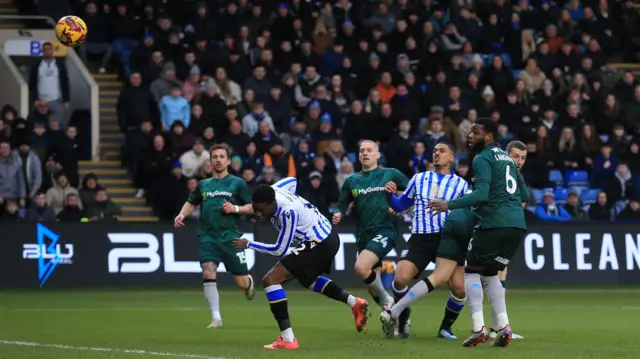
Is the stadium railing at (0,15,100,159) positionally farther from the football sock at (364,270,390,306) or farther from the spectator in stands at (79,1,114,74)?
the football sock at (364,270,390,306)

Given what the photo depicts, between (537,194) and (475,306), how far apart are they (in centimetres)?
1453

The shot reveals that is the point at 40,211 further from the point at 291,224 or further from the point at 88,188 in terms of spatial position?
the point at 291,224

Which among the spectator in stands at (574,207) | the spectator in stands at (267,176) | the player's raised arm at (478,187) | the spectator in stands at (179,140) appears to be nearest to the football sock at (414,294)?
the player's raised arm at (478,187)

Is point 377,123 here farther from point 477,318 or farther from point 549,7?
point 477,318

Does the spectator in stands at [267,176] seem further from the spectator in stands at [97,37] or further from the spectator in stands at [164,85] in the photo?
the spectator in stands at [97,37]

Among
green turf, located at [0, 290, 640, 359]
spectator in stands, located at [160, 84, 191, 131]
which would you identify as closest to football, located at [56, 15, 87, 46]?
green turf, located at [0, 290, 640, 359]

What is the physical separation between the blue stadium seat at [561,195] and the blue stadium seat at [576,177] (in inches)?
16.9

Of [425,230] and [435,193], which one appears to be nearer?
[435,193]

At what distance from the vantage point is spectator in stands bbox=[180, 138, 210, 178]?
1002 inches

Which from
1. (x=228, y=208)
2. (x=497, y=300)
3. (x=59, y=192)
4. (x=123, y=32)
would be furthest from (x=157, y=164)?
(x=497, y=300)

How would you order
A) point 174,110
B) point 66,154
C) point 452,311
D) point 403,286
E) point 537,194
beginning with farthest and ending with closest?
point 537,194 < point 174,110 < point 66,154 < point 403,286 < point 452,311

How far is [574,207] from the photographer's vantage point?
27406mm

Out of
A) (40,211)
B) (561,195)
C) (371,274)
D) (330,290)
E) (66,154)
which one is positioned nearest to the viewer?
(330,290)

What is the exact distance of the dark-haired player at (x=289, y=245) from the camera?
43.0 ft
